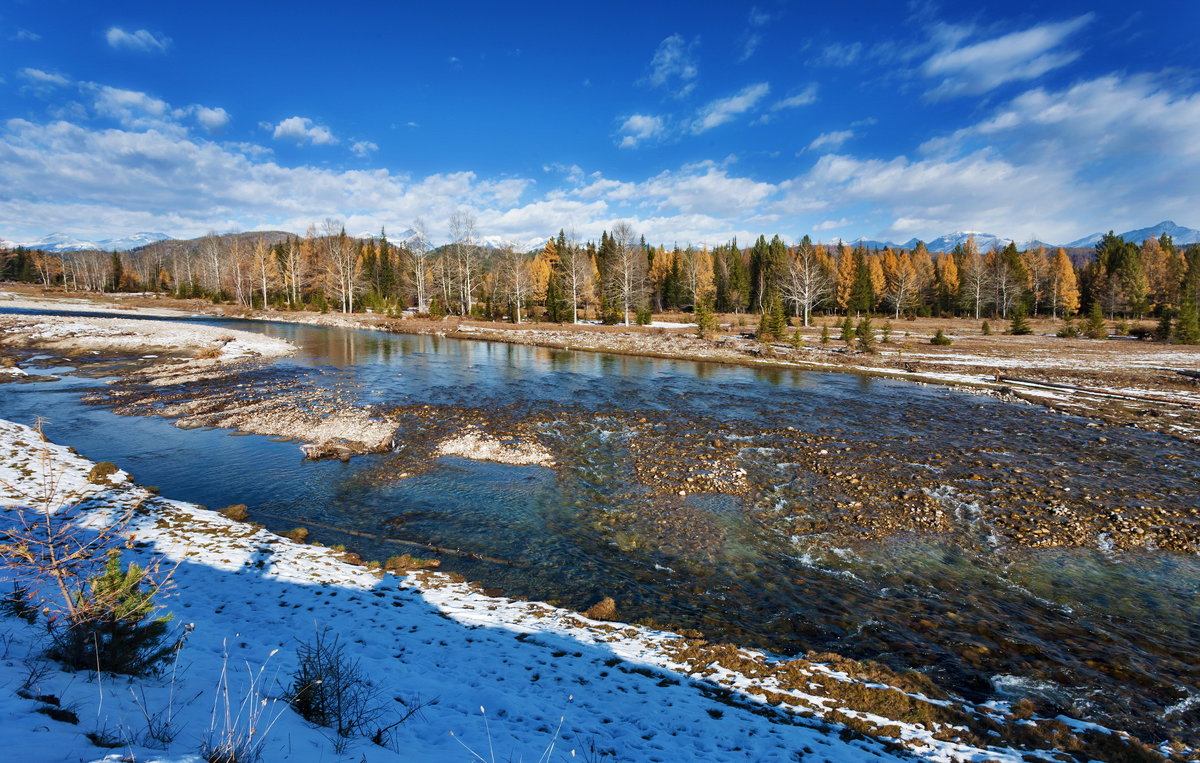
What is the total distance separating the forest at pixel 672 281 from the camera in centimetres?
6906

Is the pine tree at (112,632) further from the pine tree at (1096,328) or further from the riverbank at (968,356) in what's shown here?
the pine tree at (1096,328)

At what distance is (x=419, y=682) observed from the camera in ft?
19.7

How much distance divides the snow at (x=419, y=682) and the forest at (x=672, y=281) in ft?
178

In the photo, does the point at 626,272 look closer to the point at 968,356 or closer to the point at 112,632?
the point at 968,356

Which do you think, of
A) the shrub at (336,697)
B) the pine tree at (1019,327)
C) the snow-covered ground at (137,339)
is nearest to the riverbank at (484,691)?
the shrub at (336,697)

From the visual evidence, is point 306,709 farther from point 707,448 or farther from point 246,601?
point 707,448

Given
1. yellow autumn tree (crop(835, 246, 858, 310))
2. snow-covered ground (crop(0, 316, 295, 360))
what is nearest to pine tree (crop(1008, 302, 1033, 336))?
yellow autumn tree (crop(835, 246, 858, 310))

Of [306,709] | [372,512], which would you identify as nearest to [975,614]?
[306,709]

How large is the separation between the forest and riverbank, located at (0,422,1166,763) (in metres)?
54.4

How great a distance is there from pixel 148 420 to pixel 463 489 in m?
14.3

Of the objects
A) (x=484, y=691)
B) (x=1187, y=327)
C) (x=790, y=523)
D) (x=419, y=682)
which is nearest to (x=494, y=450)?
(x=790, y=523)

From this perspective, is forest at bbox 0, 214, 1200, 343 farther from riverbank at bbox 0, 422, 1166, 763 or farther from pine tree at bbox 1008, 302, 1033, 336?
riverbank at bbox 0, 422, 1166, 763

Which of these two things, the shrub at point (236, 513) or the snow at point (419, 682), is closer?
the snow at point (419, 682)

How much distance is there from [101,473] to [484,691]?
1286 centimetres
